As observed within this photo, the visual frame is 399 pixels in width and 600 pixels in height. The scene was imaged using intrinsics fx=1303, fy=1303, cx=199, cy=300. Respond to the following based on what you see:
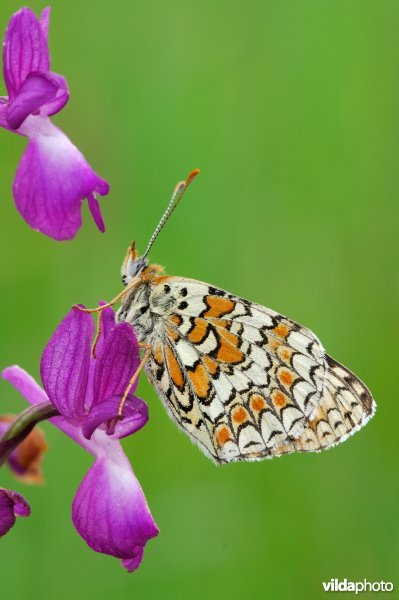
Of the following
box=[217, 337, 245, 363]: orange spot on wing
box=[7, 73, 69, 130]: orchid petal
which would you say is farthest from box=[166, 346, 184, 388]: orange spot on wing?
box=[7, 73, 69, 130]: orchid petal

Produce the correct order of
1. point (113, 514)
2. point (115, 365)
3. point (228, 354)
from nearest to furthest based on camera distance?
point (113, 514) < point (115, 365) < point (228, 354)

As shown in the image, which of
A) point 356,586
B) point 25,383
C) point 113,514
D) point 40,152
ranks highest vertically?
point 40,152

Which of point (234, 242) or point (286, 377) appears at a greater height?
point (234, 242)

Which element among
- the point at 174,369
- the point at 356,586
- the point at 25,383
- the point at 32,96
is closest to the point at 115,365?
the point at 25,383

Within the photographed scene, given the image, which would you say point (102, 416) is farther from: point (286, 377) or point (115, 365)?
point (286, 377)

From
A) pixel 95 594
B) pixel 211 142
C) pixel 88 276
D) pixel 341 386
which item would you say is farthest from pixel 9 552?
pixel 211 142

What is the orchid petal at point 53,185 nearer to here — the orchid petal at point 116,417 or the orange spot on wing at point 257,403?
the orchid petal at point 116,417

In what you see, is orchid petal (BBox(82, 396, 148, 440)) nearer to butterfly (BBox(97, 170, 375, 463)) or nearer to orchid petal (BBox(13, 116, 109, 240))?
butterfly (BBox(97, 170, 375, 463))
